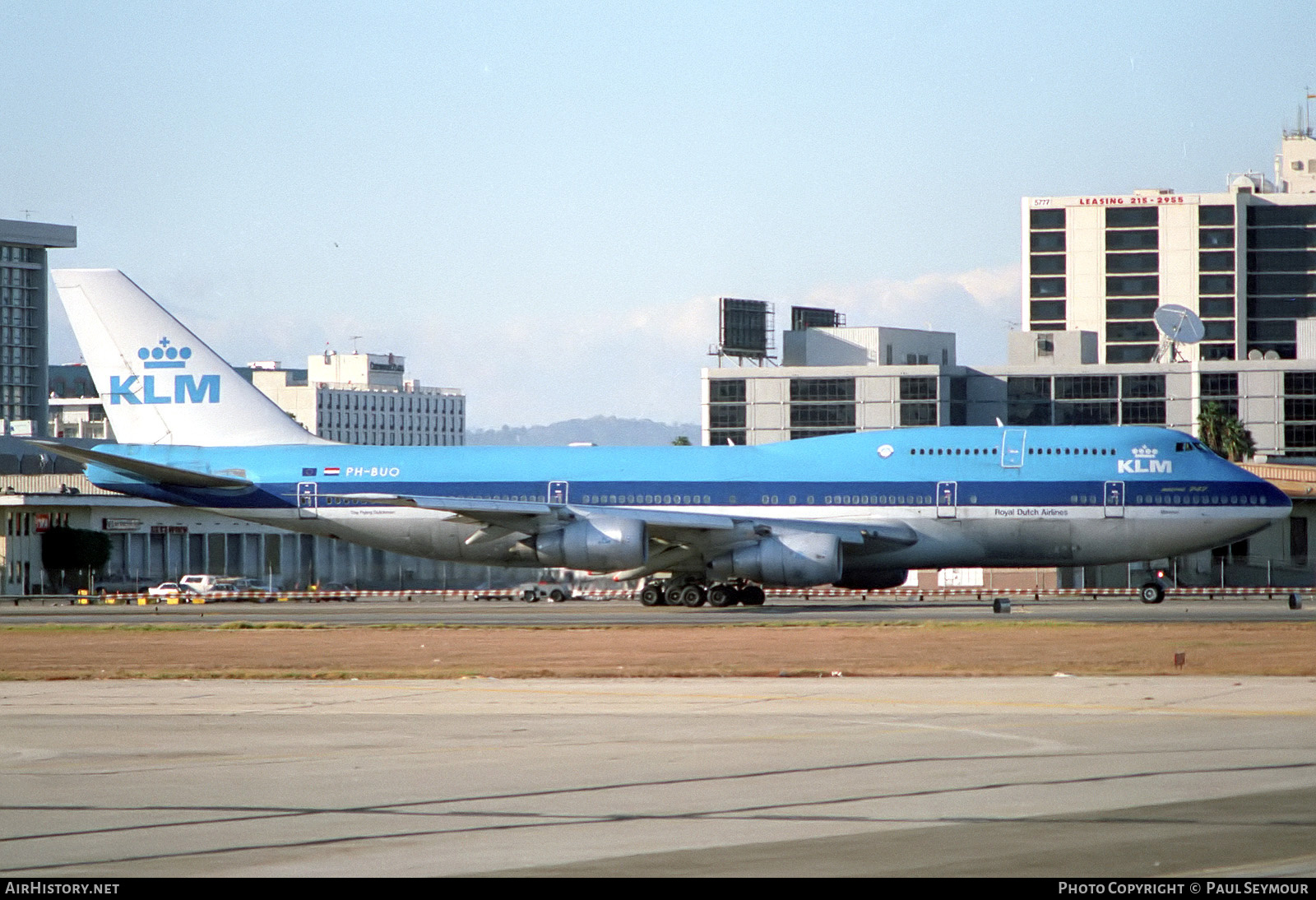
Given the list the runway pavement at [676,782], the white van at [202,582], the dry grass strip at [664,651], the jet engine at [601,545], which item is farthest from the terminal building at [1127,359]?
the runway pavement at [676,782]

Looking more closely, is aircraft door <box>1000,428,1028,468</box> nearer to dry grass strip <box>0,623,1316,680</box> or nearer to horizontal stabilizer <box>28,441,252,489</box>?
dry grass strip <box>0,623,1316,680</box>

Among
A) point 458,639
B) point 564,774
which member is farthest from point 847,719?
point 458,639

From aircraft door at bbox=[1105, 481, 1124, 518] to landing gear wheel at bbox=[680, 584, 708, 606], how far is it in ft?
40.5

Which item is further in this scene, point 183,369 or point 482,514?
point 183,369

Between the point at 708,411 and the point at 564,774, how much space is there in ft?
450

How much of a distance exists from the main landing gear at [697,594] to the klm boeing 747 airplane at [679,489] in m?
0.06

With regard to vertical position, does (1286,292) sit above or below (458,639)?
above

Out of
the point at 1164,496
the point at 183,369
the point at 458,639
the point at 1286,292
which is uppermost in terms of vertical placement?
the point at 1286,292

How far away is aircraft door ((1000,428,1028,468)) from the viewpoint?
47500mm

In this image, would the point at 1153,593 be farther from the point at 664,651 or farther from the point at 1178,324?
the point at 1178,324

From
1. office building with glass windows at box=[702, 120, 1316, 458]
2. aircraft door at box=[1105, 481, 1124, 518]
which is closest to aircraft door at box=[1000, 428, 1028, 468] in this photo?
aircraft door at box=[1105, 481, 1124, 518]

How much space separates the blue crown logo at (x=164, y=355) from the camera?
171 ft

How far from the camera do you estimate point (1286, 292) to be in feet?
577
